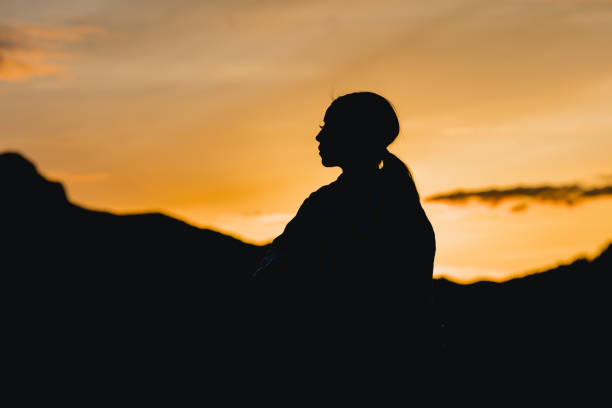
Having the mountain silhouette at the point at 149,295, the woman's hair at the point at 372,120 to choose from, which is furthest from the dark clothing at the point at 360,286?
the mountain silhouette at the point at 149,295

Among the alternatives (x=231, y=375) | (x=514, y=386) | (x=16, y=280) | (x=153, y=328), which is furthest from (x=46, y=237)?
(x=231, y=375)

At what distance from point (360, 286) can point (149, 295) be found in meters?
15.9

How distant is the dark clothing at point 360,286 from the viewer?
4.41 meters

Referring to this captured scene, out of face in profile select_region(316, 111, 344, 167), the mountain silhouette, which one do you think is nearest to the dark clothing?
face in profile select_region(316, 111, 344, 167)

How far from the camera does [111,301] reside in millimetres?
18359

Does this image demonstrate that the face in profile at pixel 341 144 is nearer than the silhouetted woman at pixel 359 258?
No

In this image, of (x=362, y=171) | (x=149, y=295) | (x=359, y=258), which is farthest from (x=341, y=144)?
(x=149, y=295)

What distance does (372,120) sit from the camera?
4.66 m

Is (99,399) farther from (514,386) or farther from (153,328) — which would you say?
(514,386)

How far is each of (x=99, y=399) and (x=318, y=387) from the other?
1042cm

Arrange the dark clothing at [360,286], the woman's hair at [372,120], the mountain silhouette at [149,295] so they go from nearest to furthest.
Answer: the dark clothing at [360,286] < the woman's hair at [372,120] < the mountain silhouette at [149,295]

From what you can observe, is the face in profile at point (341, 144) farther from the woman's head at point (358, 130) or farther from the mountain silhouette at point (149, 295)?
the mountain silhouette at point (149, 295)

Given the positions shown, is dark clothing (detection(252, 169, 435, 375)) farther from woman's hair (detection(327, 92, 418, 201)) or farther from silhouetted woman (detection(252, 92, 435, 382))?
woman's hair (detection(327, 92, 418, 201))

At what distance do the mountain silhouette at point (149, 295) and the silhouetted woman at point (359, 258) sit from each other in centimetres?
686
